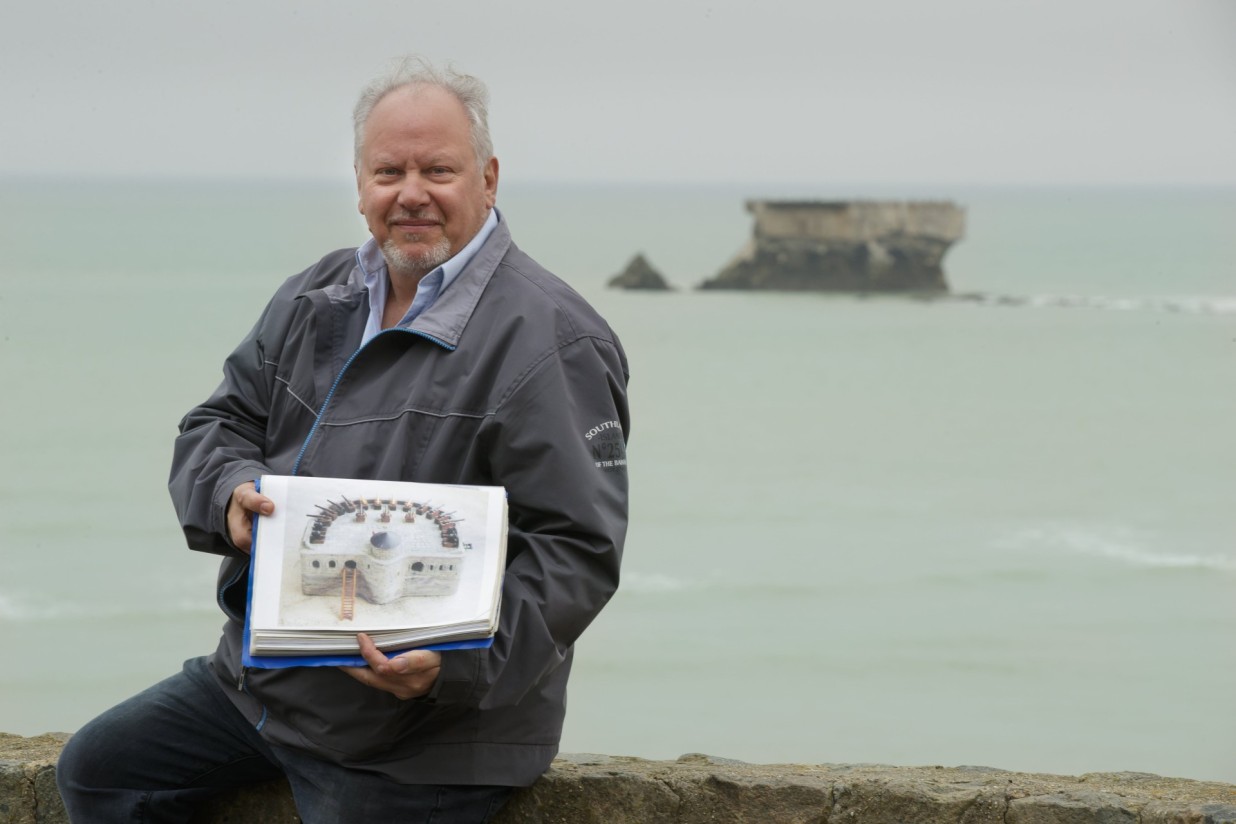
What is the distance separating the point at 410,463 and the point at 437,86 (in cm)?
57

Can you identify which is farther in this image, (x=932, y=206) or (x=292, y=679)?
(x=932, y=206)

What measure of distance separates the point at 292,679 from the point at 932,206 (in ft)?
86.7

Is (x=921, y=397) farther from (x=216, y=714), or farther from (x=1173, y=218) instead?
(x=1173, y=218)

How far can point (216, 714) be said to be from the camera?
241cm

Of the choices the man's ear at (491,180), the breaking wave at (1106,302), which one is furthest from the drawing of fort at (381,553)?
the breaking wave at (1106,302)

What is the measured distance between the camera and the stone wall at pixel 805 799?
2479 millimetres

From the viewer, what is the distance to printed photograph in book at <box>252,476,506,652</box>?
6.50 ft

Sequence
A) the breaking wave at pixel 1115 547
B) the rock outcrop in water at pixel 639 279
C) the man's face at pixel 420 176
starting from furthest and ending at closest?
1. the rock outcrop in water at pixel 639 279
2. the breaking wave at pixel 1115 547
3. the man's face at pixel 420 176

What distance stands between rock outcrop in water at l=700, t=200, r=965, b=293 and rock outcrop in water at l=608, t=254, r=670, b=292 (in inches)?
131

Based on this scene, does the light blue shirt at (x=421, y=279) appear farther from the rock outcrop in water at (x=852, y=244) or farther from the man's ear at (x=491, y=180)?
the rock outcrop in water at (x=852, y=244)

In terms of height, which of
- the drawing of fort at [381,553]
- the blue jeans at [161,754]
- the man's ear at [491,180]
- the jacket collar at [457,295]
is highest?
the man's ear at [491,180]

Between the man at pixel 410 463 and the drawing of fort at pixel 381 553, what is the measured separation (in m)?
0.08

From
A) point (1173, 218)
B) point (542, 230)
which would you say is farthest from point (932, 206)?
point (1173, 218)

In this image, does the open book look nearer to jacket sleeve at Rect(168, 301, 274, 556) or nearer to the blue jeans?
jacket sleeve at Rect(168, 301, 274, 556)
